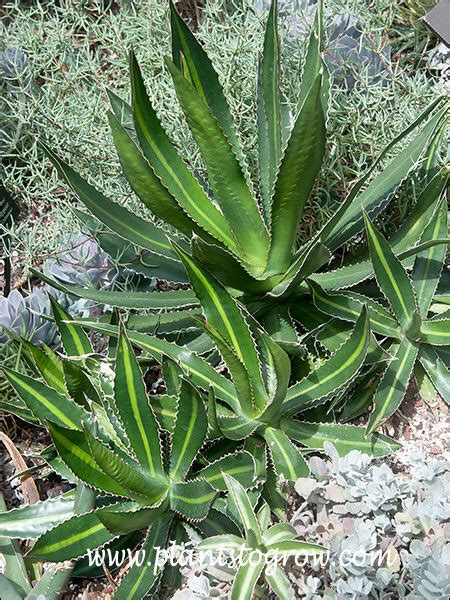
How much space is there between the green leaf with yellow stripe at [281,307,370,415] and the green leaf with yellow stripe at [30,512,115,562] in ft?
1.56

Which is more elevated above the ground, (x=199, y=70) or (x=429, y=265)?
(x=199, y=70)

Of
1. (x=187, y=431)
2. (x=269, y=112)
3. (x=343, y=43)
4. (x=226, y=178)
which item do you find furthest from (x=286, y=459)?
(x=343, y=43)

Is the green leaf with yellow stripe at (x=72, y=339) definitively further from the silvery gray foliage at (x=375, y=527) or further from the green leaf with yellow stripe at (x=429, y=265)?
the green leaf with yellow stripe at (x=429, y=265)

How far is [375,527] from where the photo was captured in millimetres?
1359

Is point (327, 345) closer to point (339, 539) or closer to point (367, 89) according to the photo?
point (339, 539)

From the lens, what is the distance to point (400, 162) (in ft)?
5.71

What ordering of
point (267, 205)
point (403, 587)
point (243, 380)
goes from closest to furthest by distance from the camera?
1. point (403, 587)
2. point (243, 380)
3. point (267, 205)

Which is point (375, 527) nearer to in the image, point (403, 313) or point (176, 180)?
point (403, 313)

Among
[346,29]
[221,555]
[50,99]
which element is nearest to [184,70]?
[346,29]

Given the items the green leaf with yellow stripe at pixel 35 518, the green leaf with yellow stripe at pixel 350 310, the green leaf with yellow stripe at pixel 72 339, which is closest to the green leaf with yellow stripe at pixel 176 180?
the green leaf with yellow stripe at pixel 350 310

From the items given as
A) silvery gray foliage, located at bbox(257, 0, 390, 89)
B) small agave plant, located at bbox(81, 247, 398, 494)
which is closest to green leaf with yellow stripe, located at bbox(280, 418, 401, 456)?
small agave plant, located at bbox(81, 247, 398, 494)

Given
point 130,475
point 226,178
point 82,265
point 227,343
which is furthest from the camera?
point 82,265

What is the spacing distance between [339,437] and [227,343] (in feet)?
1.07

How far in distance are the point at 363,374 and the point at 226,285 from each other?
1.24 feet
